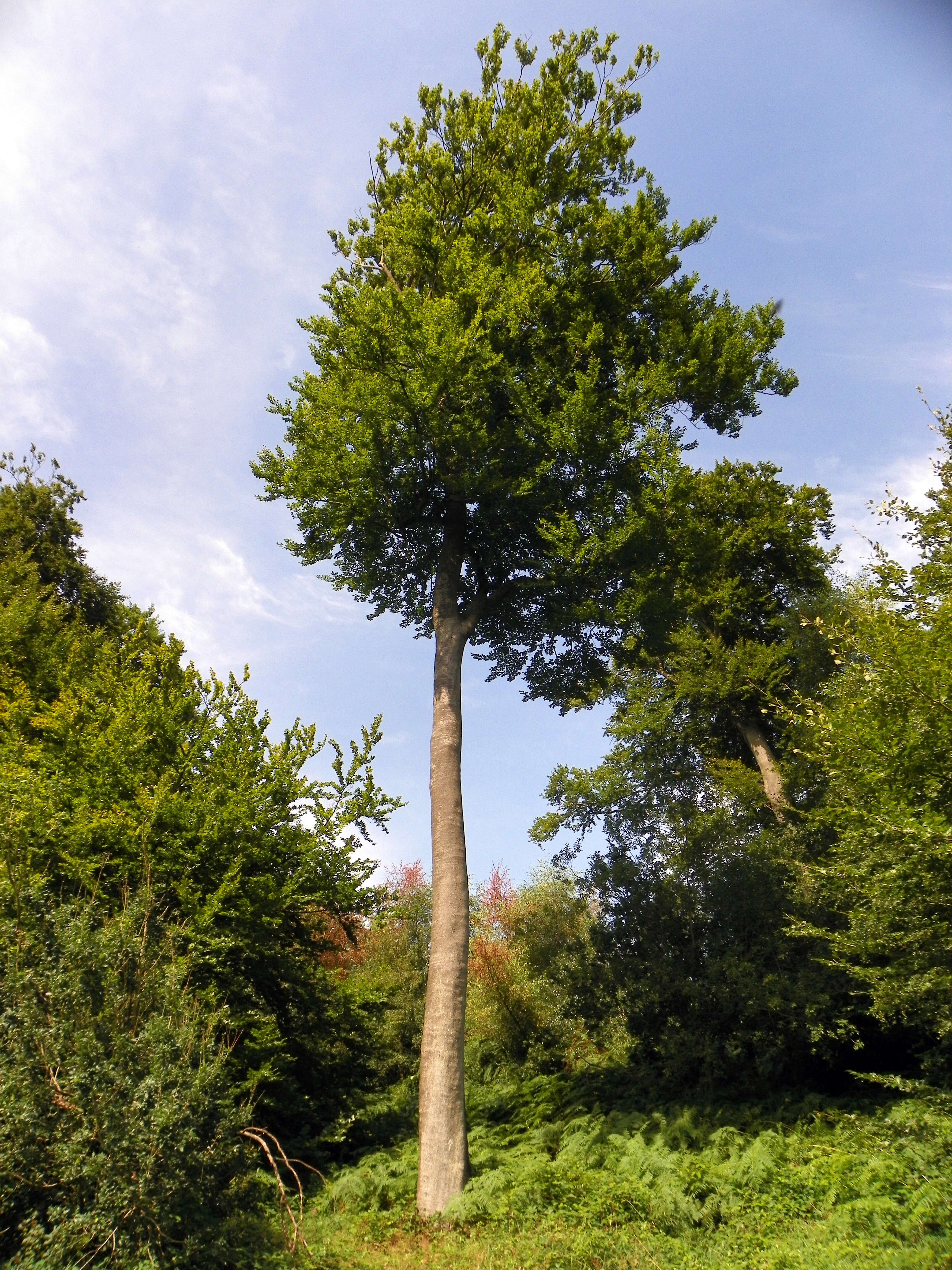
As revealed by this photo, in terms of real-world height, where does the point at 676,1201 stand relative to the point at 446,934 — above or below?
below

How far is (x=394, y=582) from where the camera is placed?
48.0 feet

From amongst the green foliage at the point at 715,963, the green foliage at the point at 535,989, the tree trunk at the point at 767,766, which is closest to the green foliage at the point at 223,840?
the green foliage at the point at 535,989

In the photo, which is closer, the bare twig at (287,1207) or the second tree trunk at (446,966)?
the bare twig at (287,1207)

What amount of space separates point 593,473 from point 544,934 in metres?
12.8

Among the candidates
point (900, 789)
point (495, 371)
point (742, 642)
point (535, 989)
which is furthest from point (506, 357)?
point (535, 989)

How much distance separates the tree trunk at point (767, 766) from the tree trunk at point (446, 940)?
33.2 feet

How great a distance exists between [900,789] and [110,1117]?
32.5 feet

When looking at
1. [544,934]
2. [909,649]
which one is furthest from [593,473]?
[544,934]

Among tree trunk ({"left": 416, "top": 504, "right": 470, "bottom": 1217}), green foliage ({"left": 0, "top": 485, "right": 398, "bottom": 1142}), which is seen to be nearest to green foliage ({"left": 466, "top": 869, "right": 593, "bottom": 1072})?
green foliage ({"left": 0, "top": 485, "right": 398, "bottom": 1142})

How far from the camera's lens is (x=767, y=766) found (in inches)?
776

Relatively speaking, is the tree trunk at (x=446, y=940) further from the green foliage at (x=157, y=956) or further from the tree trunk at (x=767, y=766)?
the tree trunk at (x=767, y=766)

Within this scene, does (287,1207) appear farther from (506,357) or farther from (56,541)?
(56,541)

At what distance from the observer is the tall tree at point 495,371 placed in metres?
11.9

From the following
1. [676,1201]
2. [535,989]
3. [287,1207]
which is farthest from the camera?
[535,989]
